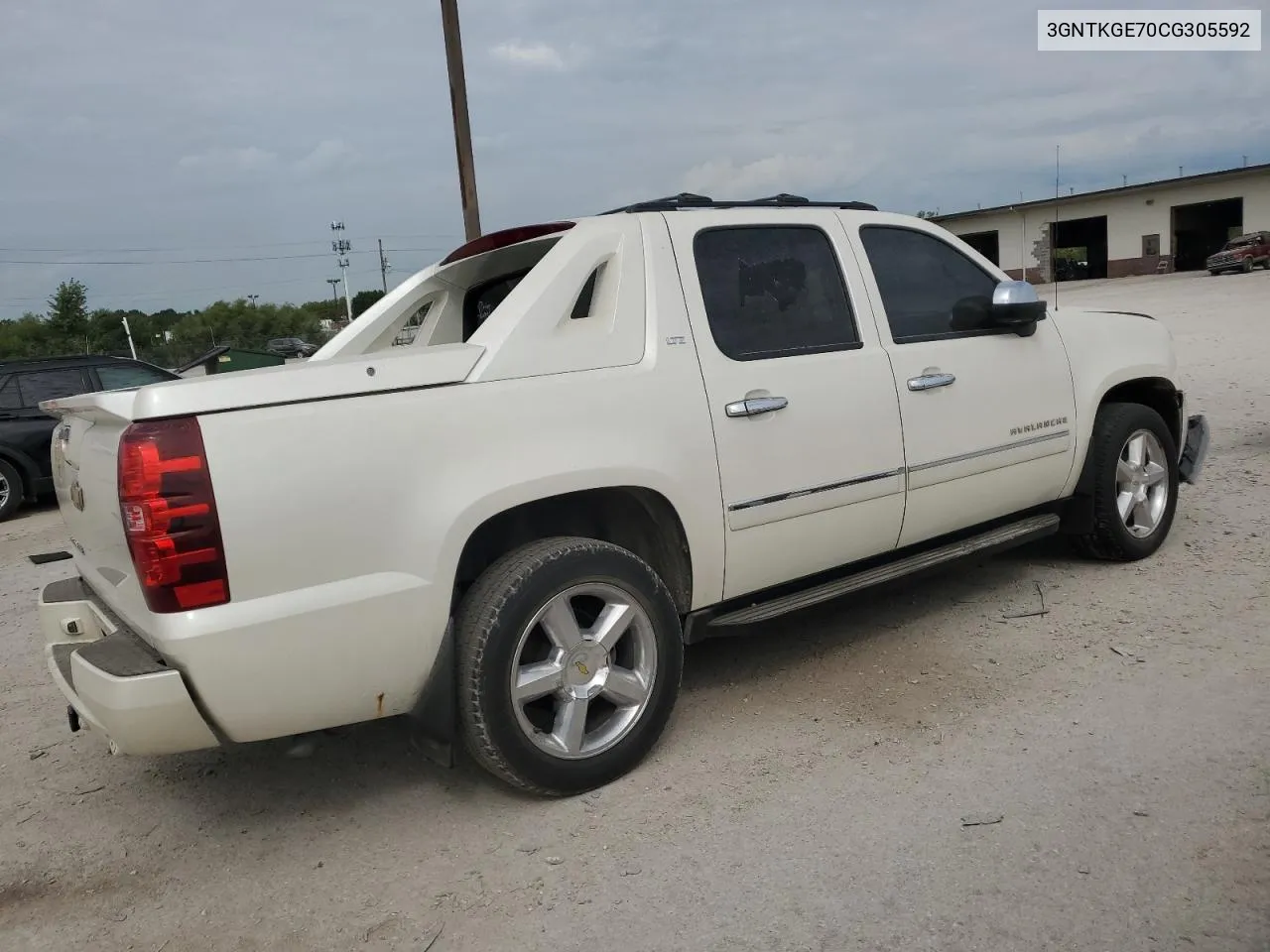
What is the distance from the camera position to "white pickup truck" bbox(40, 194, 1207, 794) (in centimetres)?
257

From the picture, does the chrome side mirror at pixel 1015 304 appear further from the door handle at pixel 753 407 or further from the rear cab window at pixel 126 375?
the rear cab window at pixel 126 375

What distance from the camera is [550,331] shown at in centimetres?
319

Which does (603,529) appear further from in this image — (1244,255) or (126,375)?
(1244,255)

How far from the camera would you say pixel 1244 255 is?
114ft

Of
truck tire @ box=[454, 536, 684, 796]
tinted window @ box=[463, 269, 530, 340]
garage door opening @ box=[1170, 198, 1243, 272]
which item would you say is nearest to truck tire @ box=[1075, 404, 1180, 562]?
truck tire @ box=[454, 536, 684, 796]

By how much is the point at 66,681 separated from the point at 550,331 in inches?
70.1

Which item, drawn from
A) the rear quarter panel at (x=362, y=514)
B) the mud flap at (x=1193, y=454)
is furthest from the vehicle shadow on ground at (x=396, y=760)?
the mud flap at (x=1193, y=454)

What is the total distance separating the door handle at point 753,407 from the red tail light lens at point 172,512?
1.69 metres

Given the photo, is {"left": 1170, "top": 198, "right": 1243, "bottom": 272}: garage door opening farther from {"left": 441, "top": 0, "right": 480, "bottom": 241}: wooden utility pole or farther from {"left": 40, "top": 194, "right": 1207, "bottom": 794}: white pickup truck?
{"left": 40, "top": 194, "right": 1207, "bottom": 794}: white pickup truck

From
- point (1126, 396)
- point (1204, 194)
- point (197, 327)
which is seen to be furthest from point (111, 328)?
point (1126, 396)

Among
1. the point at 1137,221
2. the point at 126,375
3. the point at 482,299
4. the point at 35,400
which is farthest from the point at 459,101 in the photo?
the point at 1137,221

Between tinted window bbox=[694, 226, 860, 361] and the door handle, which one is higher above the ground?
tinted window bbox=[694, 226, 860, 361]

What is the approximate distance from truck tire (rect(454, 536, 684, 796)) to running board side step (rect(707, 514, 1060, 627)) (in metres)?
0.39

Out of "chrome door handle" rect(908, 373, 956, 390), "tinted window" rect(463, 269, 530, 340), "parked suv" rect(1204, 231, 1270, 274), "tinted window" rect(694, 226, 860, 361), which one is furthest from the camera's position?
"parked suv" rect(1204, 231, 1270, 274)
